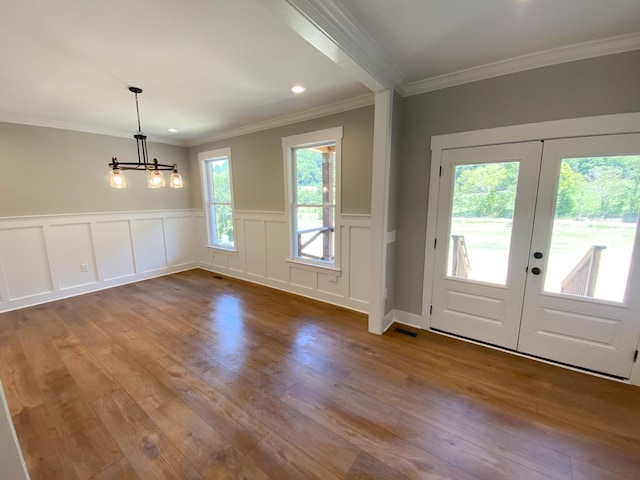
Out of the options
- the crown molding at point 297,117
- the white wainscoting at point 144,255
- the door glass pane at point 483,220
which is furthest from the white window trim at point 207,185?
the door glass pane at point 483,220

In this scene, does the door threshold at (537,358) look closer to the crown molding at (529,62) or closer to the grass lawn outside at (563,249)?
the grass lawn outside at (563,249)

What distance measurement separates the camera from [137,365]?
7.93ft

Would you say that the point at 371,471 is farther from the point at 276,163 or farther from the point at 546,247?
the point at 276,163

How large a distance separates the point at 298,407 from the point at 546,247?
245 centimetres

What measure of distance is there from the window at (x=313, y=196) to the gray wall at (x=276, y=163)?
138 mm

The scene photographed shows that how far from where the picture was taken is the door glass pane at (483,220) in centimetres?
246

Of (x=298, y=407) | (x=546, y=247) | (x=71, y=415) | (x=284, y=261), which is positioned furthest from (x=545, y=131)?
(x=71, y=415)

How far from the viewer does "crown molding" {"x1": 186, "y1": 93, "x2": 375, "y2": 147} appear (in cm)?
309

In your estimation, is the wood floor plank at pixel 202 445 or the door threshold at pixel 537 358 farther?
the door threshold at pixel 537 358

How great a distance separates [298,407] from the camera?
1.94 m

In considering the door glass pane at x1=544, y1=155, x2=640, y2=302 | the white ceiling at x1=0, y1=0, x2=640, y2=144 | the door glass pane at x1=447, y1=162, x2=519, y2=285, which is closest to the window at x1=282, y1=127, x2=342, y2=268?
the white ceiling at x1=0, y1=0, x2=640, y2=144

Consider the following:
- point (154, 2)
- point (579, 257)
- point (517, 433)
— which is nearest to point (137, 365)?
point (154, 2)

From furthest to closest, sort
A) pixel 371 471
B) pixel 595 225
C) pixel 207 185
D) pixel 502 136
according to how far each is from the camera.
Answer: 1. pixel 207 185
2. pixel 502 136
3. pixel 595 225
4. pixel 371 471

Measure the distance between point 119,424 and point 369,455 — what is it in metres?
1.67
